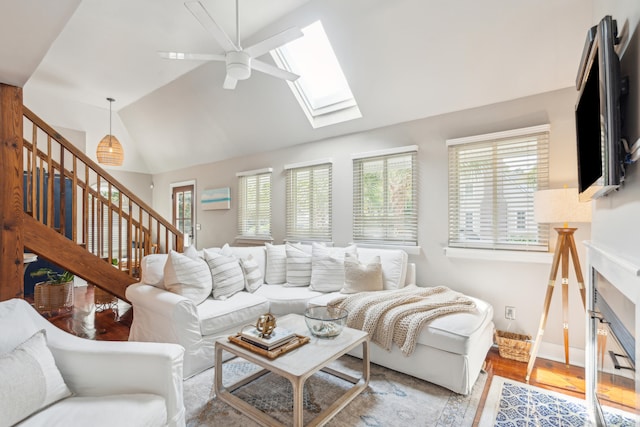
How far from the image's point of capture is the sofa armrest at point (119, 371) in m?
1.39

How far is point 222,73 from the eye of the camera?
430 centimetres

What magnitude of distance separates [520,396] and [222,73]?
15.7 feet

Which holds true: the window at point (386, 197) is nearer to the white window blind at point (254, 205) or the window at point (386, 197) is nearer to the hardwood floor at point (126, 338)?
the hardwood floor at point (126, 338)

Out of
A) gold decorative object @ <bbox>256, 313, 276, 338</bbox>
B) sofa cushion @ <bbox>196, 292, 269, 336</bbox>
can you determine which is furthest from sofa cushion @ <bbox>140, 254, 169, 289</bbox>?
gold decorative object @ <bbox>256, 313, 276, 338</bbox>

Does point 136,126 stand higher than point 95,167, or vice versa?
point 136,126

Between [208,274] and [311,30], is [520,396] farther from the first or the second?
[311,30]

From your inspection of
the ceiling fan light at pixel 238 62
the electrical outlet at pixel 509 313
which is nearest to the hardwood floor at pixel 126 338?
the electrical outlet at pixel 509 313

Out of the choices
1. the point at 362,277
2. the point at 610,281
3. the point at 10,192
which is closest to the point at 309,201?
the point at 362,277

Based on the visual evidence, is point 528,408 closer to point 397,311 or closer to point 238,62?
point 397,311

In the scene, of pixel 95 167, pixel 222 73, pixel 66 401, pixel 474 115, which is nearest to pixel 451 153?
pixel 474 115

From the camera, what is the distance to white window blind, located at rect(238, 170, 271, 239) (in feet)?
17.1

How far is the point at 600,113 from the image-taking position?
1.31m

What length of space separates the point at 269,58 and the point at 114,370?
3.60m

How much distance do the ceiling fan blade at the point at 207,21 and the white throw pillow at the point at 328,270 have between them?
7.46 ft
